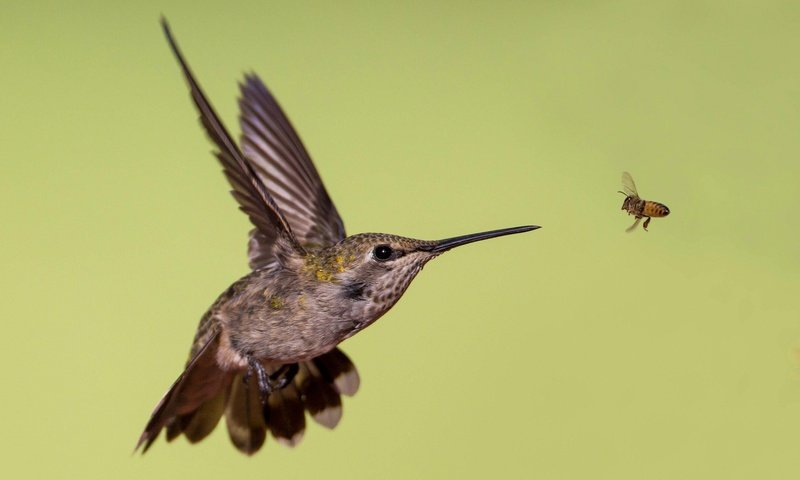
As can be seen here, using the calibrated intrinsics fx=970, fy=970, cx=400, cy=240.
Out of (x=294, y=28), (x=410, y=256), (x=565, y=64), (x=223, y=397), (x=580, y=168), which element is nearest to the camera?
(x=410, y=256)

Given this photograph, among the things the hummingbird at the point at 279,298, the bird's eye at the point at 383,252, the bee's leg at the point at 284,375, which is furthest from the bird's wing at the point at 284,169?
the bird's eye at the point at 383,252

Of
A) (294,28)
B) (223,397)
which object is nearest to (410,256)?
→ (223,397)

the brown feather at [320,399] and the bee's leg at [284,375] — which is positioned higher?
the bee's leg at [284,375]

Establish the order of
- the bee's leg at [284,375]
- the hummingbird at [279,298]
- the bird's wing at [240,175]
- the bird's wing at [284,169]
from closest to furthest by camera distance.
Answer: the bird's wing at [240,175] < the hummingbird at [279,298] < the bee's leg at [284,375] < the bird's wing at [284,169]

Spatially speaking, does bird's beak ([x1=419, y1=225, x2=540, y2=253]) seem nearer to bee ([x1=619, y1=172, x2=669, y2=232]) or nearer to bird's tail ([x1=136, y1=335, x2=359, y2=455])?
bee ([x1=619, y1=172, x2=669, y2=232])

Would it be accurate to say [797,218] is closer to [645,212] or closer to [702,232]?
[702,232]

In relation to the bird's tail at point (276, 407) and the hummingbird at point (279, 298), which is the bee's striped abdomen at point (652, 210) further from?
the bird's tail at point (276, 407)

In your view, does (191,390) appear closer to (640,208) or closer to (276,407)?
(276,407)
